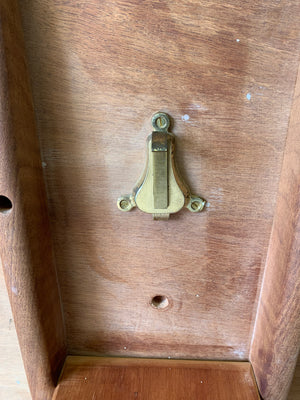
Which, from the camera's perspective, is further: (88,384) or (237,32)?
(88,384)

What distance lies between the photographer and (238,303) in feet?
1.55

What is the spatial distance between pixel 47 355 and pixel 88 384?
87mm

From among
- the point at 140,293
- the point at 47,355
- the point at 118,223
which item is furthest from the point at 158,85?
the point at 47,355

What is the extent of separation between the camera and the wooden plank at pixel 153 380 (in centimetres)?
45

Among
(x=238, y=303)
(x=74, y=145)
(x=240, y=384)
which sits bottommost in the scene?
(x=240, y=384)

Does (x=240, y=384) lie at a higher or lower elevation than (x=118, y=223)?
lower

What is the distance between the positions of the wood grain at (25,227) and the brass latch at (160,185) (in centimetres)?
12

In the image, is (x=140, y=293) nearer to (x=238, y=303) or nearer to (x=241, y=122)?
(x=238, y=303)

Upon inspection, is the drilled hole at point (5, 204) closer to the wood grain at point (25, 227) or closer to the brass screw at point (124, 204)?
the wood grain at point (25, 227)

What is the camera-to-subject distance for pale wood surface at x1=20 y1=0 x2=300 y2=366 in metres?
0.35

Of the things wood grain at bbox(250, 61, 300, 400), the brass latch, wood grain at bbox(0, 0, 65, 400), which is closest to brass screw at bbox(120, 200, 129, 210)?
the brass latch

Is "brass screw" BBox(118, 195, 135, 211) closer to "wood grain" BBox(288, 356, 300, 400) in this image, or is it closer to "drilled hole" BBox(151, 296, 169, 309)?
"drilled hole" BBox(151, 296, 169, 309)

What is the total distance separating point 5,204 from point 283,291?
37 centimetres

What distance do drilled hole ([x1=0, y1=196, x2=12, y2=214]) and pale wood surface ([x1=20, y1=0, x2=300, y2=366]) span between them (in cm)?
6
